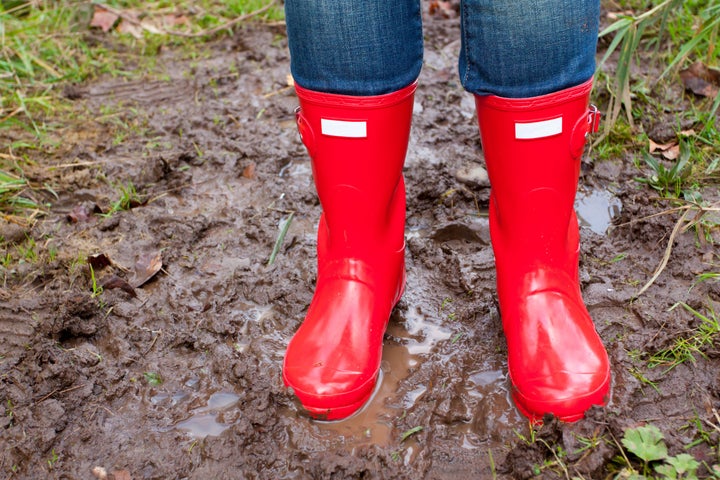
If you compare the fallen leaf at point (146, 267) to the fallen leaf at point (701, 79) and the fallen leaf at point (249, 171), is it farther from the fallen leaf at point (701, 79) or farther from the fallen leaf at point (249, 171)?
the fallen leaf at point (701, 79)

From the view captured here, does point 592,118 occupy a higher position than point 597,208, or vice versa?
point 592,118

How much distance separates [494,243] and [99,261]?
1003 mm

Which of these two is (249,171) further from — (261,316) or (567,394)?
(567,394)

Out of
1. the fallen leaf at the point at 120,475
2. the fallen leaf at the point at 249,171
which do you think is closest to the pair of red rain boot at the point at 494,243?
the fallen leaf at the point at 120,475

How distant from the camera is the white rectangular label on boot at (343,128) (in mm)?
1198

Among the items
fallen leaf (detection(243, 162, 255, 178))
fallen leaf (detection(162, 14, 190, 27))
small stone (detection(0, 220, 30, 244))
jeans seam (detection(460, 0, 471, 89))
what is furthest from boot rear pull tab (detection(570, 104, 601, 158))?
fallen leaf (detection(162, 14, 190, 27))

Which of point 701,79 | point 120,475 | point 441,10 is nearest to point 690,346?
point 120,475

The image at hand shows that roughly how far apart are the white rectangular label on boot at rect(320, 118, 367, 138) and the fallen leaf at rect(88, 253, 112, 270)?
2.65 feet

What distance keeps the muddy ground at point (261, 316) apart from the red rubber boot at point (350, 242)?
0.08 m

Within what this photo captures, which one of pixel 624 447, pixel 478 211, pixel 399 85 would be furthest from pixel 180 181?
pixel 624 447

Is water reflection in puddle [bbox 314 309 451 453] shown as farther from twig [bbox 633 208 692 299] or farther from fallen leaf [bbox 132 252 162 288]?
fallen leaf [bbox 132 252 162 288]

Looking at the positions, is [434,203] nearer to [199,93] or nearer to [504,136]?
[504,136]

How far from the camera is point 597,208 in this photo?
72.9 inches

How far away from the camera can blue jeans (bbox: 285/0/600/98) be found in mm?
1034
